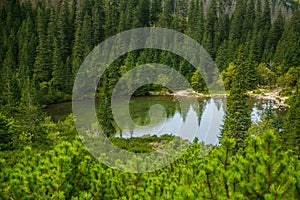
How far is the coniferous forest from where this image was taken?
200 inches

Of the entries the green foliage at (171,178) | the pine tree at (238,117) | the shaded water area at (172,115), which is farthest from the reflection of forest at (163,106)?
the green foliage at (171,178)

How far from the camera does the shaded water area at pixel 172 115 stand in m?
27.5

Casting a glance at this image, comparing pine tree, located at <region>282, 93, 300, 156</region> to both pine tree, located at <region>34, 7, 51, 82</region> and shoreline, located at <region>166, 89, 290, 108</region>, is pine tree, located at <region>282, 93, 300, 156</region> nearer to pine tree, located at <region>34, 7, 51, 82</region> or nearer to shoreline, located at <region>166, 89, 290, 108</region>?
shoreline, located at <region>166, 89, 290, 108</region>

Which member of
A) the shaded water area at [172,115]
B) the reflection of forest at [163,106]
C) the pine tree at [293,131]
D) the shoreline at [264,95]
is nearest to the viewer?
the pine tree at [293,131]

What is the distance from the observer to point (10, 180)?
565 centimetres

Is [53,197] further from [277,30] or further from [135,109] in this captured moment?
[277,30]

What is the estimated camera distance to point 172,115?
1396 inches

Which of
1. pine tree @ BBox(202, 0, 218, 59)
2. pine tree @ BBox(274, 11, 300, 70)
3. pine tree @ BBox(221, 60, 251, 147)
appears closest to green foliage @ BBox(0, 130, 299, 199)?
pine tree @ BBox(221, 60, 251, 147)

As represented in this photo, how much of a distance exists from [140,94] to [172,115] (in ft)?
42.0

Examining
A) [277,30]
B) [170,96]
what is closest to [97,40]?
[170,96]

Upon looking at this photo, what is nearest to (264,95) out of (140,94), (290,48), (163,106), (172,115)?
(290,48)

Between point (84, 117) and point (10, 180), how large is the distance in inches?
1157

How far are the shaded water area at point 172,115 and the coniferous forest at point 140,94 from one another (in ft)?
6.50

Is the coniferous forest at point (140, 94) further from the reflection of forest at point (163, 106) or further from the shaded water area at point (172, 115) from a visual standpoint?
the reflection of forest at point (163, 106)
